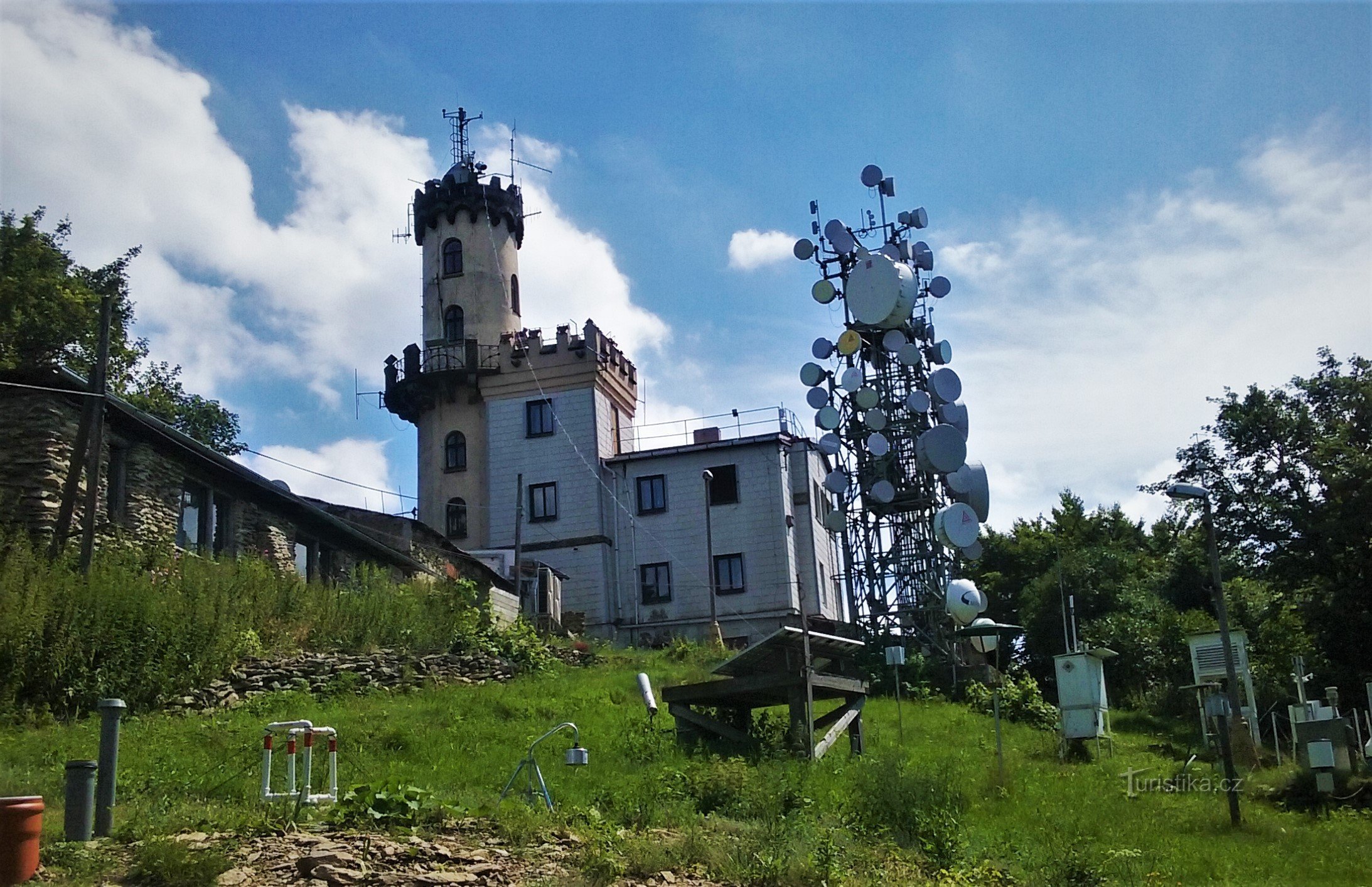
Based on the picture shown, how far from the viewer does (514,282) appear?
50.8 metres

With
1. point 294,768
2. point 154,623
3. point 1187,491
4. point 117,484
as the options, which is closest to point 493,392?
point 117,484

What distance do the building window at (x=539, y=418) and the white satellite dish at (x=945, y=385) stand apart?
50.6 ft

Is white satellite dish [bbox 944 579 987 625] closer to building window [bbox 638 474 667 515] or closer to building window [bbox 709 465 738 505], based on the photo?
building window [bbox 709 465 738 505]

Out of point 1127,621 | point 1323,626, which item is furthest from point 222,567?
point 1127,621

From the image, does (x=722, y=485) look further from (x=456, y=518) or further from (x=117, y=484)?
(x=117, y=484)

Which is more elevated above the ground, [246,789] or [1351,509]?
[1351,509]

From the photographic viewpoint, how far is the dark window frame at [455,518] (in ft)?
154

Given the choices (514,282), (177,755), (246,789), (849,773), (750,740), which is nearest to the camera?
(246,789)

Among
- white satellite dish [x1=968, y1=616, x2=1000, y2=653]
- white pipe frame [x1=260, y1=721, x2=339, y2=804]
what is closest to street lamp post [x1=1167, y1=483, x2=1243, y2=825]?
white satellite dish [x1=968, y1=616, x2=1000, y2=653]

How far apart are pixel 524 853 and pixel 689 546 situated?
112 feet

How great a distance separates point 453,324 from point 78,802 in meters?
40.1

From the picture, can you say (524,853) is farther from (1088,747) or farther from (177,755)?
(1088,747)

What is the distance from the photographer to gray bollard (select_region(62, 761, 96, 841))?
10.3m

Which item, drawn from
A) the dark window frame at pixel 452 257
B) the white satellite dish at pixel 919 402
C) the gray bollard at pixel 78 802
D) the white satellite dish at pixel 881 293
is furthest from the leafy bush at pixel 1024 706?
the dark window frame at pixel 452 257
